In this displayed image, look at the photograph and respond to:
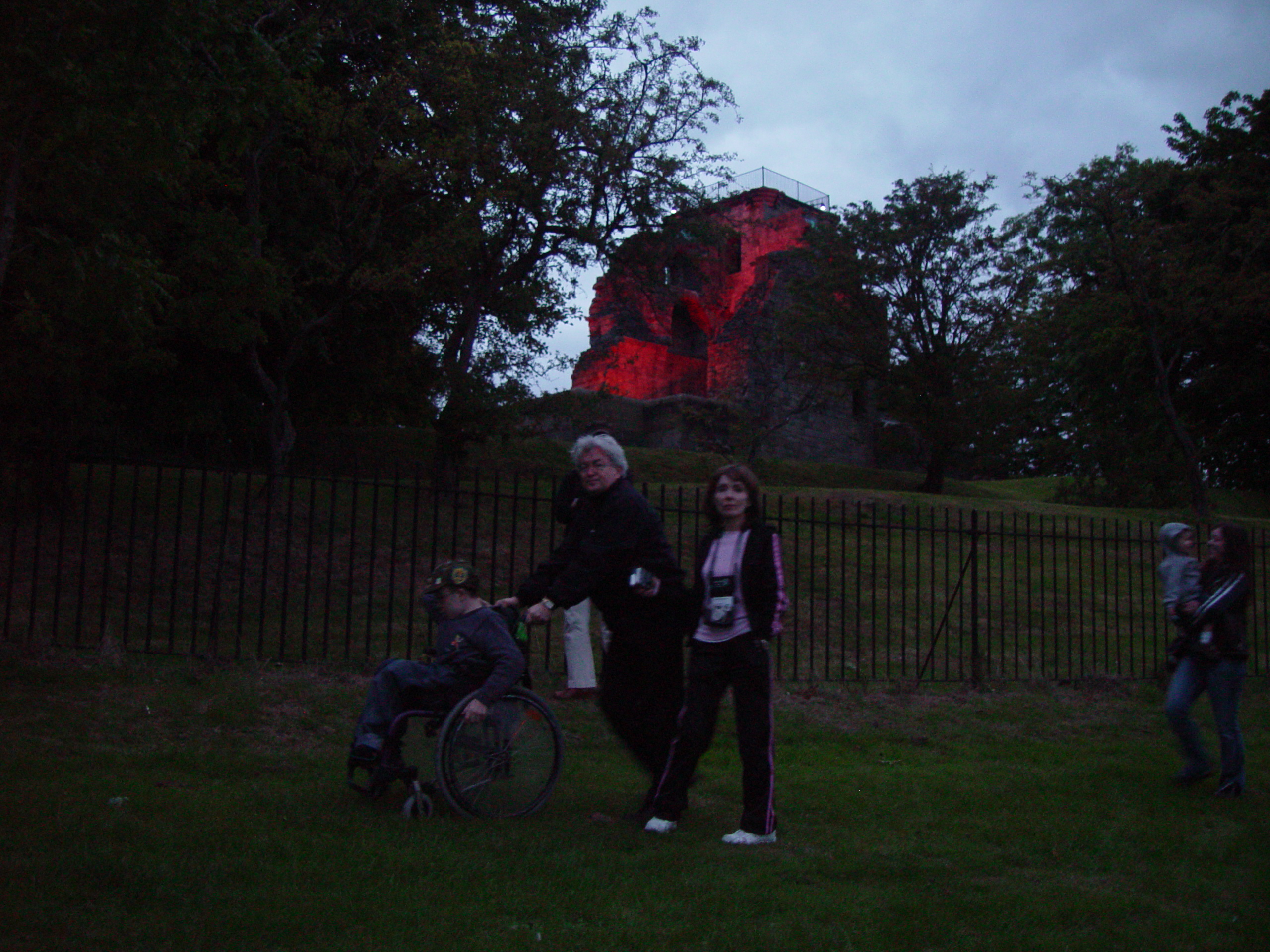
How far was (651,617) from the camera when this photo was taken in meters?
4.72

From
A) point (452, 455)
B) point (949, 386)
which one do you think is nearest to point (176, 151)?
point (452, 455)

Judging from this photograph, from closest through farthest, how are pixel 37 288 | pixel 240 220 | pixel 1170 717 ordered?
pixel 1170 717 → pixel 37 288 → pixel 240 220

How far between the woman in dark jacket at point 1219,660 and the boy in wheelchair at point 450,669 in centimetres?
378

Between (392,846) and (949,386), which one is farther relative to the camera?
(949,386)

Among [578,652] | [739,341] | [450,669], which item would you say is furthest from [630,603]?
[739,341]

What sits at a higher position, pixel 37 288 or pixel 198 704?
pixel 37 288

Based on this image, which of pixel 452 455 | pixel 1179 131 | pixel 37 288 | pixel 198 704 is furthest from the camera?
pixel 1179 131

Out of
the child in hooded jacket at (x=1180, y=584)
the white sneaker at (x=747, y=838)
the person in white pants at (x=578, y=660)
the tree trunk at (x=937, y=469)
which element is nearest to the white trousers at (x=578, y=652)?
the person in white pants at (x=578, y=660)

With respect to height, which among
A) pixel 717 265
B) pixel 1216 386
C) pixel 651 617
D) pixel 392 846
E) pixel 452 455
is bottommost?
pixel 392 846

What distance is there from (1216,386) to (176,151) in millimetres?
24733

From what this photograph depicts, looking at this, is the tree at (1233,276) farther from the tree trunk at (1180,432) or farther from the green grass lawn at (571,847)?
the green grass lawn at (571,847)

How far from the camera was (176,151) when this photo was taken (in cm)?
627

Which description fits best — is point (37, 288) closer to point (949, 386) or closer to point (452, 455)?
point (452, 455)

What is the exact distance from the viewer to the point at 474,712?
4.50 meters
